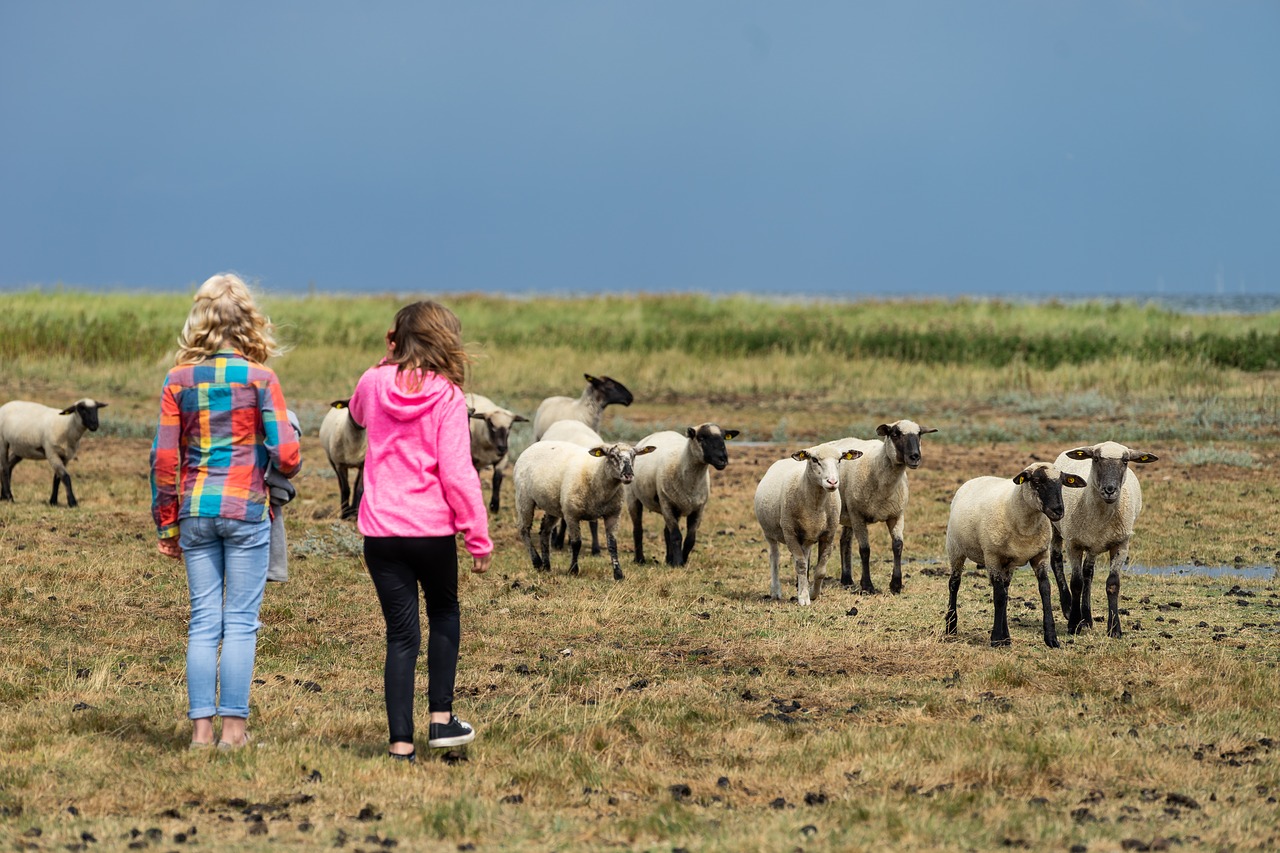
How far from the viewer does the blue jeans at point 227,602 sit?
641 centimetres

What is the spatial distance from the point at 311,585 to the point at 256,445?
564cm

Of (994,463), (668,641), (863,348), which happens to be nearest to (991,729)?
(668,641)

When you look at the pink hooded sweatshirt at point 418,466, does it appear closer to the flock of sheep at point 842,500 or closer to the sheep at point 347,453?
the flock of sheep at point 842,500

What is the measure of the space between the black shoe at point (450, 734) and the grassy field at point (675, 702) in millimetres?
117

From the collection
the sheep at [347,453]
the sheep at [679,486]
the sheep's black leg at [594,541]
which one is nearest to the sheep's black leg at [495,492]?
the sheep at [347,453]

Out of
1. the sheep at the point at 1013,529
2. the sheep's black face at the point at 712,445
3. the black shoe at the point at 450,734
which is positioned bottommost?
the black shoe at the point at 450,734

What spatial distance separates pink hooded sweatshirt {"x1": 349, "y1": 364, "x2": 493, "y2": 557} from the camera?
6.21 meters

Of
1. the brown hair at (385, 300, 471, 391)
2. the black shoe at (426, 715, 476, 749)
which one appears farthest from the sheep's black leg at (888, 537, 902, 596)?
the brown hair at (385, 300, 471, 391)

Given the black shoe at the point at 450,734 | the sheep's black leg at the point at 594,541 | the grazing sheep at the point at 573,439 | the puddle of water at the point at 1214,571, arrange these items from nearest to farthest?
the black shoe at the point at 450,734
the puddle of water at the point at 1214,571
the sheep's black leg at the point at 594,541
the grazing sheep at the point at 573,439

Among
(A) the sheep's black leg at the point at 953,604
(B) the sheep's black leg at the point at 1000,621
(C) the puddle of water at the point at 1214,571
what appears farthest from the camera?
(C) the puddle of water at the point at 1214,571

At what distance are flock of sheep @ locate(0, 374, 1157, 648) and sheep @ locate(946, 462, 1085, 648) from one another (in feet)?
0.03

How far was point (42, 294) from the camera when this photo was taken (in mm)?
42406

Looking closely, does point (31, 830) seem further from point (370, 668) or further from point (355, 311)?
point (355, 311)

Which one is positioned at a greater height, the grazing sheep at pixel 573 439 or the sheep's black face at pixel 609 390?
the sheep's black face at pixel 609 390
